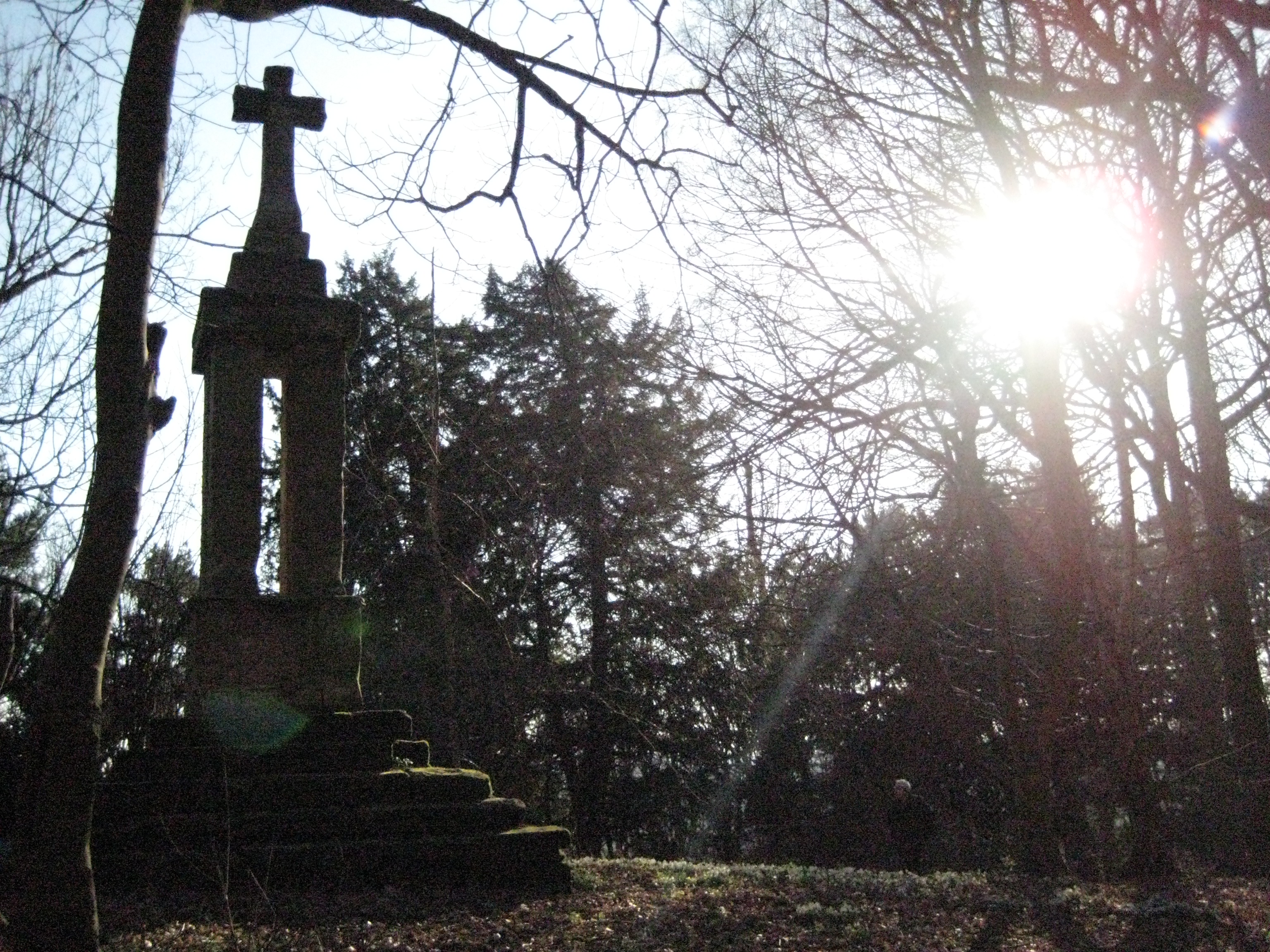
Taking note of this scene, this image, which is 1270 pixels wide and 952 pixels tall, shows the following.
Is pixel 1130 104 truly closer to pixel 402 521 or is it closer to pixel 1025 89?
pixel 1025 89

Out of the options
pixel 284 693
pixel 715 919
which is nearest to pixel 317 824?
pixel 284 693

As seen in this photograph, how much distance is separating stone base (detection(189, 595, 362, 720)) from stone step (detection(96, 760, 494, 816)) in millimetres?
781

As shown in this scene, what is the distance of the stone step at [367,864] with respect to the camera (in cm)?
715

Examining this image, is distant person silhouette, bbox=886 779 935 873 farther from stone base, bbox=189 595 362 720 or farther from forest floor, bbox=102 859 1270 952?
stone base, bbox=189 595 362 720

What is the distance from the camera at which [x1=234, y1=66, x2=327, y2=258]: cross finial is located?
9617 mm

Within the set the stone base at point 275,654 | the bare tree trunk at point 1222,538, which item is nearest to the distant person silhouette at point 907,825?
the bare tree trunk at point 1222,538

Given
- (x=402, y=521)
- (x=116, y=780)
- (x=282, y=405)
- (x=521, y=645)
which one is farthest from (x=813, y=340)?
(x=521, y=645)

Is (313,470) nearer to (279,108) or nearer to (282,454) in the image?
(282,454)

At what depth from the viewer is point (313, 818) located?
7.75m

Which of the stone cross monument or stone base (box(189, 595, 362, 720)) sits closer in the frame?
stone base (box(189, 595, 362, 720))

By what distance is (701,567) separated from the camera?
1847 cm

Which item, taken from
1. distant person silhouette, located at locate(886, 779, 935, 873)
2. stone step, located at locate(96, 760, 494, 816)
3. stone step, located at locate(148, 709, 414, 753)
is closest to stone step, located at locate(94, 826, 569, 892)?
stone step, located at locate(96, 760, 494, 816)

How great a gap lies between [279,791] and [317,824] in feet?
1.43

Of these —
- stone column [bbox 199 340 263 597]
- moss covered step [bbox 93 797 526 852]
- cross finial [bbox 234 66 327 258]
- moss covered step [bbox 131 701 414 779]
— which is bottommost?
moss covered step [bbox 93 797 526 852]
